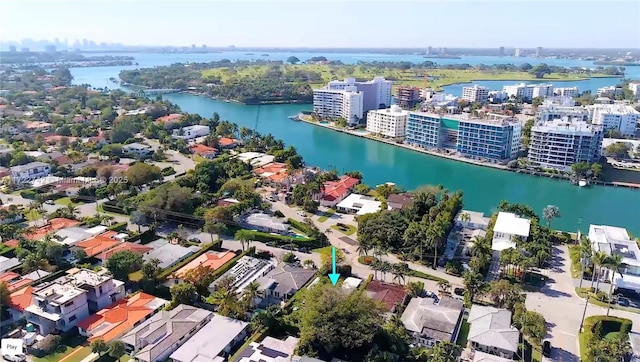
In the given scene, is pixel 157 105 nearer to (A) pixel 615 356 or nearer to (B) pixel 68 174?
(B) pixel 68 174

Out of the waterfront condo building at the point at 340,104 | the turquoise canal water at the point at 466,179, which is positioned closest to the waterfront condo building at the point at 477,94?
the waterfront condo building at the point at 340,104

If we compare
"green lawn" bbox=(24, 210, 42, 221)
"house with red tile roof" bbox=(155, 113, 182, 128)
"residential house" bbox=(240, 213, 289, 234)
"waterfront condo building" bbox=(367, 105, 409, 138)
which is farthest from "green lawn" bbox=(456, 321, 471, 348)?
"house with red tile roof" bbox=(155, 113, 182, 128)

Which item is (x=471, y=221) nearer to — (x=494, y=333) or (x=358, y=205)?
(x=358, y=205)

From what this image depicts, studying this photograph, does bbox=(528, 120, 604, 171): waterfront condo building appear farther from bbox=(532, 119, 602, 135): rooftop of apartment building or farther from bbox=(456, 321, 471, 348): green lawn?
bbox=(456, 321, 471, 348): green lawn

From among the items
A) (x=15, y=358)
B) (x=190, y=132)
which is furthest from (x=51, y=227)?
(x=190, y=132)

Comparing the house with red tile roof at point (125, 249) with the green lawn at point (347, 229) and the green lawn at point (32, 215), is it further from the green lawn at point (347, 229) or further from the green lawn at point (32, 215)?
the green lawn at point (347, 229)

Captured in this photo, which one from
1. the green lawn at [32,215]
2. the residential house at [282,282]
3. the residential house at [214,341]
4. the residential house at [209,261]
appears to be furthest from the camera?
the green lawn at [32,215]
